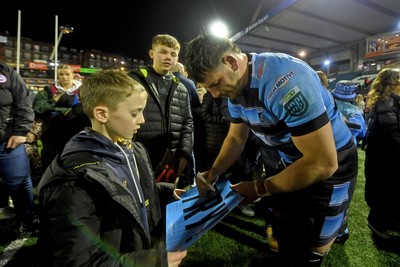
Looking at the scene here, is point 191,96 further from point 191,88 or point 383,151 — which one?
point 383,151

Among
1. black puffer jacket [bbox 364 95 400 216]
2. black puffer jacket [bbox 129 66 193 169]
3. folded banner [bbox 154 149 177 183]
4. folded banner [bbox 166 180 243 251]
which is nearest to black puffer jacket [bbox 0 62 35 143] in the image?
black puffer jacket [bbox 129 66 193 169]

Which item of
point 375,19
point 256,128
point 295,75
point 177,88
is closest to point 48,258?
point 256,128

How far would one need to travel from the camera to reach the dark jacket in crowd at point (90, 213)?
3.22 feet

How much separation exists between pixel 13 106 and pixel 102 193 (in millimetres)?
2439

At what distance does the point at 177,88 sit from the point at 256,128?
1.64 meters

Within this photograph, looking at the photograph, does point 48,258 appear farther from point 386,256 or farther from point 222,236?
point 386,256

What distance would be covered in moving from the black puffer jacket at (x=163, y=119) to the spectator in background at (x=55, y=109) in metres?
1.64

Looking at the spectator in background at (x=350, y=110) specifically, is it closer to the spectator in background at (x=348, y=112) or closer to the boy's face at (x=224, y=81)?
the spectator in background at (x=348, y=112)

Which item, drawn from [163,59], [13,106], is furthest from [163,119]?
[13,106]

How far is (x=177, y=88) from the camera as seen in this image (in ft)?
10.1

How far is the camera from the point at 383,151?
3.08 metres

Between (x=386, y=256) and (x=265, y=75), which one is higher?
(x=265, y=75)

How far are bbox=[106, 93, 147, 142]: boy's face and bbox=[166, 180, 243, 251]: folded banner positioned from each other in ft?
1.64

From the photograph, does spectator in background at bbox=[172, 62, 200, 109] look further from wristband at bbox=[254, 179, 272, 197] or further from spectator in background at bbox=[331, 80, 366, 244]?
wristband at bbox=[254, 179, 272, 197]
